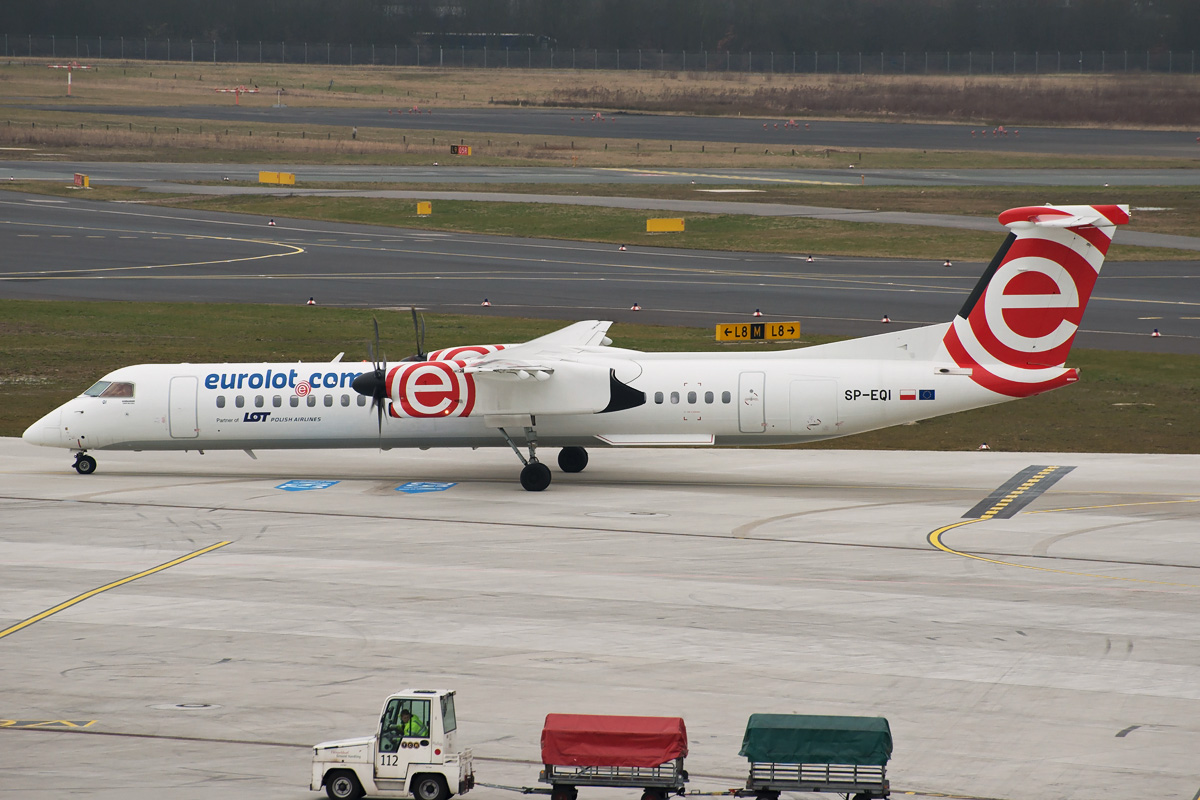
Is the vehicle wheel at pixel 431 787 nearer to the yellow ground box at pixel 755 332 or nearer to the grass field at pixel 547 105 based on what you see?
the yellow ground box at pixel 755 332

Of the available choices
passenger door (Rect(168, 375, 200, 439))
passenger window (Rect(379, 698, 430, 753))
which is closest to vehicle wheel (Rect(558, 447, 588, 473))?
passenger door (Rect(168, 375, 200, 439))

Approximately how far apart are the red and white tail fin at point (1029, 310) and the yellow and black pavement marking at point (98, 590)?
16899 millimetres

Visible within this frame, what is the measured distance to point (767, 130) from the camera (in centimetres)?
12231

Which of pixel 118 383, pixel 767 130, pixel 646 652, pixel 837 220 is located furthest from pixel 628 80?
pixel 646 652

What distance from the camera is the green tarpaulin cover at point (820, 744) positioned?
530 inches

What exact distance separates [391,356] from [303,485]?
13.3 metres

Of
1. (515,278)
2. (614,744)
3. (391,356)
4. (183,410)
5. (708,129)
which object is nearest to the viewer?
(614,744)

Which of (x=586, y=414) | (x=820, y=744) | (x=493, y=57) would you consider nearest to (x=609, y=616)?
(x=820, y=744)

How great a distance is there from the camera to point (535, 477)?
3147 cm

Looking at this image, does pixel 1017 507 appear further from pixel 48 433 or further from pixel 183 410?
pixel 48 433

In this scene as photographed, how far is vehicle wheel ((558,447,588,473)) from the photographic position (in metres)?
33.9

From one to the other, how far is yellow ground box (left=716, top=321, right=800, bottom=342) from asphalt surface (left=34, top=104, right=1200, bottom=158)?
6538 cm

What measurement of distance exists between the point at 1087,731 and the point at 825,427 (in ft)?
49.8

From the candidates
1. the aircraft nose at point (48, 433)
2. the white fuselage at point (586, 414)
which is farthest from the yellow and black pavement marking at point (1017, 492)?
the aircraft nose at point (48, 433)
